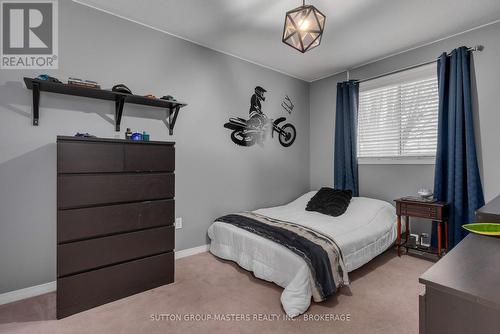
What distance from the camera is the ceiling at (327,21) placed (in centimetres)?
229

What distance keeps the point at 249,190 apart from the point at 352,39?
2236mm

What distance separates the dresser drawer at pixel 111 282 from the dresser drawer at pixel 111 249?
0.18 ft

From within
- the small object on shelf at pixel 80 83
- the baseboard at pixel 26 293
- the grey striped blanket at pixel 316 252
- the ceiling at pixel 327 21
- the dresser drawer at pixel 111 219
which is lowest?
the baseboard at pixel 26 293

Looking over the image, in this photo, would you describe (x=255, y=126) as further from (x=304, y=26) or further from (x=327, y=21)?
(x=304, y=26)

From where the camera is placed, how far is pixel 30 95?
6.77ft

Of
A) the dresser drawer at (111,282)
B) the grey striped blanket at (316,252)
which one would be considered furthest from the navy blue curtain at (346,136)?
the dresser drawer at (111,282)

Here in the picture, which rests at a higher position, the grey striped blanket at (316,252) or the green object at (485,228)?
the green object at (485,228)

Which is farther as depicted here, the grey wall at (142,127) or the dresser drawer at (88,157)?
the grey wall at (142,127)

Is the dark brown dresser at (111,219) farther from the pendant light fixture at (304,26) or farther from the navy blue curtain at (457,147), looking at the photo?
the navy blue curtain at (457,147)

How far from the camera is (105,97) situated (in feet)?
7.76

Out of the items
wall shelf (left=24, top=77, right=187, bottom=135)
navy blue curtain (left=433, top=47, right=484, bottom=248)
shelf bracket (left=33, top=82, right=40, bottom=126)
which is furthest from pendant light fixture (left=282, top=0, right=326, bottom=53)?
shelf bracket (left=33, top=82, right=40, bottom=126)

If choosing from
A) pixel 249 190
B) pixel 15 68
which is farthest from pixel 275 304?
pixel 15 68

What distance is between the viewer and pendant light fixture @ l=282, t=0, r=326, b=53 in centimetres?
177

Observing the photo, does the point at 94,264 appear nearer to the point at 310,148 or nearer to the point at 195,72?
the point at 195,72
